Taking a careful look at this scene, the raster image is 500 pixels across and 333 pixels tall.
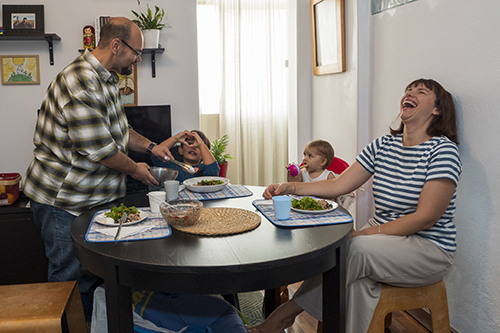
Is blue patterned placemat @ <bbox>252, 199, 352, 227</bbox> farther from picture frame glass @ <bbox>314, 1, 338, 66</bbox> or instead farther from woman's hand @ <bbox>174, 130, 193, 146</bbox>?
picture frame glass @ <bbox>314, 1, 338, 66</bbox>

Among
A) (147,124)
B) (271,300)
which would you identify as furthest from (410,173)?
(147,124)

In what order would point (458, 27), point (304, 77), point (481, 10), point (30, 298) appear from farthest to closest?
point (304, 77)
point (458, 27)
point (481, 10)
point (30, 298)

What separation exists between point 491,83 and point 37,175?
6.63ft

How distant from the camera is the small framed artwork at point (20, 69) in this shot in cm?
298

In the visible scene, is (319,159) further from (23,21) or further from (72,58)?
(23,21)

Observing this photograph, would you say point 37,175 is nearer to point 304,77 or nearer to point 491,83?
point 491,83

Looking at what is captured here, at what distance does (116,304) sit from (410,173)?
127 cm

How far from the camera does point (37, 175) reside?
1979 millimetres

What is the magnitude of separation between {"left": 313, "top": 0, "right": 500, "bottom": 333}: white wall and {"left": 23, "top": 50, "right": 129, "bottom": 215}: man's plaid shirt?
1577 millimetres

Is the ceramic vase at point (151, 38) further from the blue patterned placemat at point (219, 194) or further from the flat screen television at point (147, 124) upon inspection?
the blue patterned placemat at point (219, 194)

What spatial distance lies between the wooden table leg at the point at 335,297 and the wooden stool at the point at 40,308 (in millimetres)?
926

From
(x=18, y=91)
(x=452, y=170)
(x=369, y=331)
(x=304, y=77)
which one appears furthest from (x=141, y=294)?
(x=304, y=77)

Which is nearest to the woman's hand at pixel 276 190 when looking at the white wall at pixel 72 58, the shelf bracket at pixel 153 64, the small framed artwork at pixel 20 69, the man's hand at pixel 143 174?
the man's hand at pixel 143 174

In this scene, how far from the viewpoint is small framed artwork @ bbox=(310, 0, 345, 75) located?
301cm
